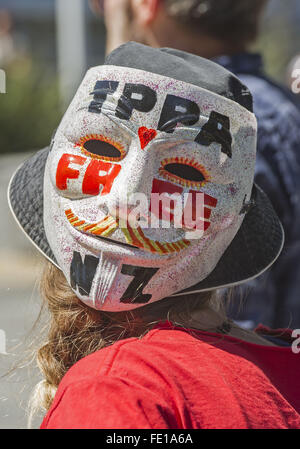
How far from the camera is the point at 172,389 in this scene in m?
1.28

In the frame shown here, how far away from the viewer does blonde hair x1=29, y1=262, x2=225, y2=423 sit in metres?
1.55

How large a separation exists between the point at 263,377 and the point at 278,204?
1126 millimetres

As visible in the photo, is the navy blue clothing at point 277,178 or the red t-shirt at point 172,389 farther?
the navy blue clothing at point 277,178

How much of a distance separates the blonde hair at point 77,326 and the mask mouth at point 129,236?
16 centimetres

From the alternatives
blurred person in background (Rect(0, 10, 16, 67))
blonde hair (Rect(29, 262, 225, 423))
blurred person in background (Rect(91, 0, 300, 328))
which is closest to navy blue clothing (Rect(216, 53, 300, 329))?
blurred person in background (Rect(91, 0, 300, 328))

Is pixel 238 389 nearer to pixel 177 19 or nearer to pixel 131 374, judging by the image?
pixel 131 374

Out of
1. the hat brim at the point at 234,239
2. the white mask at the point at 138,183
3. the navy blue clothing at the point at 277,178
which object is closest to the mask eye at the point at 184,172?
the white mask at the point at 138,183

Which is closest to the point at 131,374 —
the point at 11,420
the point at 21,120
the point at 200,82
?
the point at 11,420

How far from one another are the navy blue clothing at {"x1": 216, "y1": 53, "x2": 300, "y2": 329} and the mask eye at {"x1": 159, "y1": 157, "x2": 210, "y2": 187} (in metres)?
0.95

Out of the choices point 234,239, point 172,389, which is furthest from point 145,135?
point 172,389

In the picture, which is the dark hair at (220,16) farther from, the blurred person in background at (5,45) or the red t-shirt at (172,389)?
the blurred person in background at (5,45)

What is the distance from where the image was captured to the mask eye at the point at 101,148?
1.48 metres

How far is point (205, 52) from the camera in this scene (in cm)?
267

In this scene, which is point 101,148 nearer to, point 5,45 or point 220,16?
point 220,16
